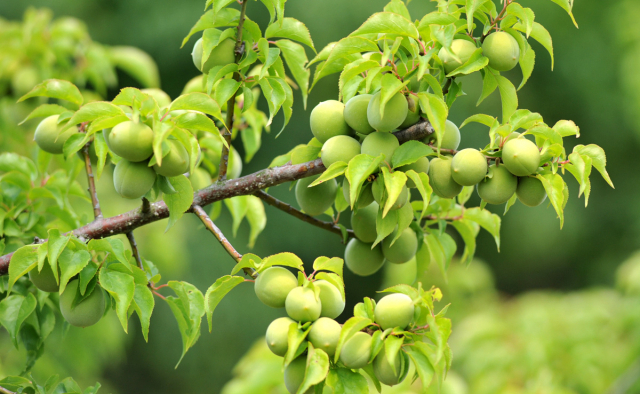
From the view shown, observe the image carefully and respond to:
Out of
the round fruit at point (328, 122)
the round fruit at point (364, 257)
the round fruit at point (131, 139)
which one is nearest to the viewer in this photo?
the round fruit at point (131, 139)

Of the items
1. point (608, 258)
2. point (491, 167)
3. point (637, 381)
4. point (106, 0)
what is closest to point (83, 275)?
point (491, 167)

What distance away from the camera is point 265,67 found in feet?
1.97

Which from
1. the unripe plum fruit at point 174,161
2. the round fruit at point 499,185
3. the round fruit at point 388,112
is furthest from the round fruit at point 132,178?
the round fruit at point 499,185

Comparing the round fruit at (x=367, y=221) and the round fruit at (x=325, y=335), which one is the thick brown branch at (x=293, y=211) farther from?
the round fruit at (x=325, y=335)

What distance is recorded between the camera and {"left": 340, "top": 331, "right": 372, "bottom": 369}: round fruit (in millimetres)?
517

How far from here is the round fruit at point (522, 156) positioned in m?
0.52

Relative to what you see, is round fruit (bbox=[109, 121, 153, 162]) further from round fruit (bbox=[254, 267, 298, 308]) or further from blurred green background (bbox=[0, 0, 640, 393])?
blurred green background (bbox=[0, 0, 640, 393])

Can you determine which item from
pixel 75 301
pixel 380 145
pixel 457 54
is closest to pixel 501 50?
pixel 457 54

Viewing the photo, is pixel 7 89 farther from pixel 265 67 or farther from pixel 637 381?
pixel 637 381

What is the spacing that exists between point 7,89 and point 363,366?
1247 millimetres

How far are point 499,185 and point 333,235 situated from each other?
328cm

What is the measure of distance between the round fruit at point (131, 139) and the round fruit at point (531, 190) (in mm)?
355

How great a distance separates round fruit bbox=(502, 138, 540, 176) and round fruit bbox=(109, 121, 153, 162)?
33 cm

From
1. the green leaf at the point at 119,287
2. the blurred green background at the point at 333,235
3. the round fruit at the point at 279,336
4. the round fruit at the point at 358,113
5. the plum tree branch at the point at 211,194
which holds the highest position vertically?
the round fruit at the point at 358,113
